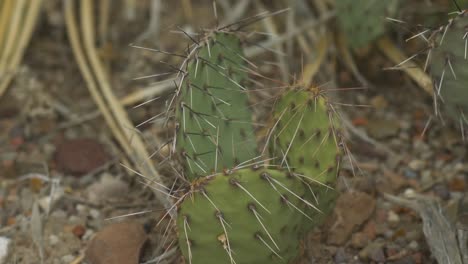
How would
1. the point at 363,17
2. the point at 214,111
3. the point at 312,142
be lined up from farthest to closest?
the point at 363,17, the point at 214,111, the point at 312,142

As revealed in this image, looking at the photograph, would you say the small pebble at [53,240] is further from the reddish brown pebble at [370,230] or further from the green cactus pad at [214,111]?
the reddish brown pebble at [370,230]

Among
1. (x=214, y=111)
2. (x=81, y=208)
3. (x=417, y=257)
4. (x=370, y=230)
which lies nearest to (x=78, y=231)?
(x=81, y=208)

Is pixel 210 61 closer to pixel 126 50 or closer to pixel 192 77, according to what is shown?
pixel 192 77

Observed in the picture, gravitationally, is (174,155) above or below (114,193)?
above

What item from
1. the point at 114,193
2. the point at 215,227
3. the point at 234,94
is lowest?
the point at 114,193

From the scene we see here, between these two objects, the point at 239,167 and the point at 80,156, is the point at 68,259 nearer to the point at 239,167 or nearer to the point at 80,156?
the point at 80,156

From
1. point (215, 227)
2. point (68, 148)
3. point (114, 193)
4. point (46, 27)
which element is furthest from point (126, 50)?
point (215, 227)

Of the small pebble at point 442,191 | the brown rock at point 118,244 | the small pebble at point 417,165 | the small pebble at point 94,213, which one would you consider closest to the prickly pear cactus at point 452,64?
the small pebble at point 442,191
